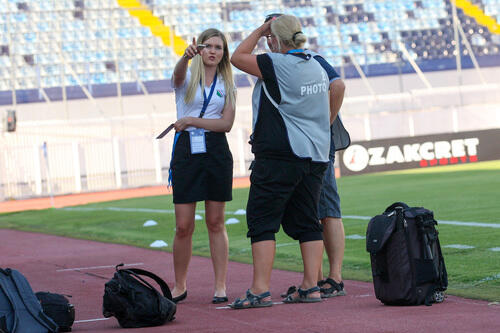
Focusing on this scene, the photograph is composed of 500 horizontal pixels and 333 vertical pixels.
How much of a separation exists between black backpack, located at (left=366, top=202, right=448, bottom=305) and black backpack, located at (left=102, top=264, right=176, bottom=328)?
1.28 metres

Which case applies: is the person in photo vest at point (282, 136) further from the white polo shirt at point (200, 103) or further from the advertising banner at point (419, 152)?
the advertising banner at point (419, 152)

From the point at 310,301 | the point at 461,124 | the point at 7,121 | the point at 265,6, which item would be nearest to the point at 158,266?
the point at 310,301

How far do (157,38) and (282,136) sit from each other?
38597mm

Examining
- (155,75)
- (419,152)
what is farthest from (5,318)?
(155,75)

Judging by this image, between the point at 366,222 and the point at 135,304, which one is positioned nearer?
the point at 135,304

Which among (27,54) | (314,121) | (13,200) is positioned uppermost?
(27,54)

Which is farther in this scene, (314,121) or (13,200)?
(13,200)

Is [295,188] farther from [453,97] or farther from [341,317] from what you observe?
[453,97]

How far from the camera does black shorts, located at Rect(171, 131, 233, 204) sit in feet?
20.9

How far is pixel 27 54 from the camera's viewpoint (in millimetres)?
41219

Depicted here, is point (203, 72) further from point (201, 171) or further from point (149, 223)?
point (149, 223)

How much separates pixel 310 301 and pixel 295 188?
0.73 meters

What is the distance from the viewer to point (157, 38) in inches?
1722

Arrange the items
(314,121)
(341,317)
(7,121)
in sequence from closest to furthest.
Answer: (341,317) < (314,121) < (7,121)
